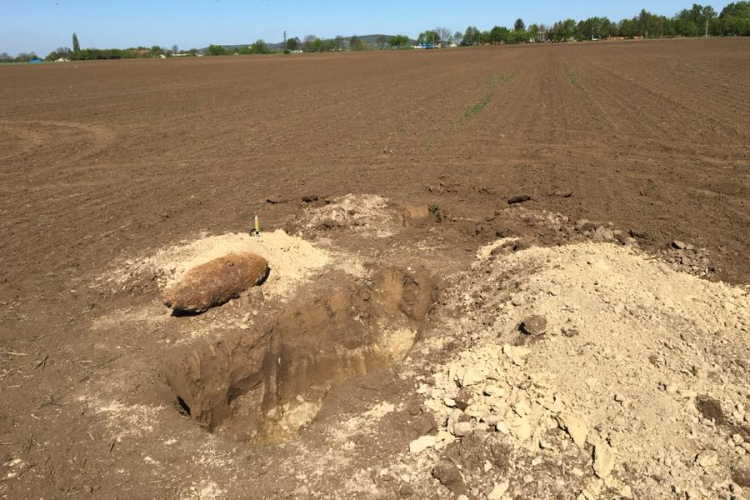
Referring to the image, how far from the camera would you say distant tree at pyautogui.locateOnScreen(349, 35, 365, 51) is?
11799cm

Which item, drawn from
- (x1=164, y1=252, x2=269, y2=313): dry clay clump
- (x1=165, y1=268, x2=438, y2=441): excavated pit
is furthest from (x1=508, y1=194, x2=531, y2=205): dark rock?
(x1=164, y1=252, x2=269, y2=313): dry clay clump

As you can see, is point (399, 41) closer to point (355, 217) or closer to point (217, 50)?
point (217, 50)

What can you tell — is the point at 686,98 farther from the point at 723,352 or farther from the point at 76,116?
the point at 76,116

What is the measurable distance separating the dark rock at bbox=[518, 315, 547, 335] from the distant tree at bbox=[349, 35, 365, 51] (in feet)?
386

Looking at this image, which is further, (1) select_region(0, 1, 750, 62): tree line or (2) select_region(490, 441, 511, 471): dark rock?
(1) select_region(0, 1, 750, 62): tree line

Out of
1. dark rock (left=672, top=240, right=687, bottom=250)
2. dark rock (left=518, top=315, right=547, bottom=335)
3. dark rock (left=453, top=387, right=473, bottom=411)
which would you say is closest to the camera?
dark rock (left=453, top=387, right=473, bottom=411)

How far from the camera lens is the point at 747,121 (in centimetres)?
1625

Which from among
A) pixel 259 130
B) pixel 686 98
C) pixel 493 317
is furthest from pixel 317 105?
pixel 493 317

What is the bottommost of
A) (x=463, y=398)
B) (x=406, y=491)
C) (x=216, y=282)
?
(x=406, y=491)

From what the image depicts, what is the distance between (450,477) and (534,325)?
2.16 metres

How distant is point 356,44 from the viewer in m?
124

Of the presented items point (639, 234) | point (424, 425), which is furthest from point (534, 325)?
point (639, 234)

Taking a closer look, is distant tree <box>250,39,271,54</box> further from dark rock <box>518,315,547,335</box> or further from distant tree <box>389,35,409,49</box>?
dark rock <box>518,315,547,335</box>

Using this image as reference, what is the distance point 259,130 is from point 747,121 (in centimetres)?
1487
